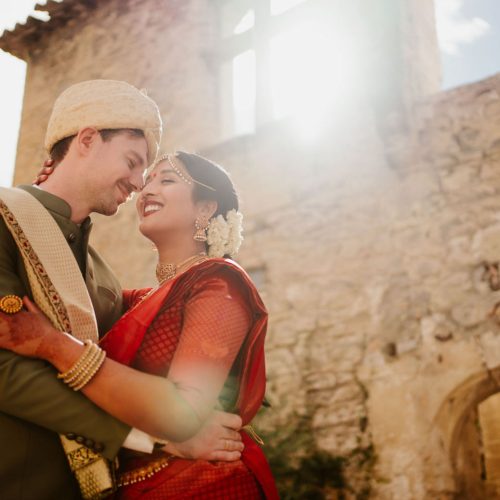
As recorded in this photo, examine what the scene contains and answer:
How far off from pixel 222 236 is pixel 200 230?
3.2 inches

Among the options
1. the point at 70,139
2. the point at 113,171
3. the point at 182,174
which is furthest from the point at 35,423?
the point at 182,174

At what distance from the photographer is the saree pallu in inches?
63.0

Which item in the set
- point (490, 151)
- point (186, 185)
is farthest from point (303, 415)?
point (186, 185)

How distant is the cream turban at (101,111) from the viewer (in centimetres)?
177

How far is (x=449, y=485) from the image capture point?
369cm

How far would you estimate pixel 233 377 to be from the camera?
1741mm

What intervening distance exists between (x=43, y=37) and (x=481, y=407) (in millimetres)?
6639

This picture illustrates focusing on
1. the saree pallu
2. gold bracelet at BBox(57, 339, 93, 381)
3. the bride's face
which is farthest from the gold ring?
the bride's face

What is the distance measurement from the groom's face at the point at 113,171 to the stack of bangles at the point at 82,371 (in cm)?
51

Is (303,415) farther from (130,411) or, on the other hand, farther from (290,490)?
(130,411)

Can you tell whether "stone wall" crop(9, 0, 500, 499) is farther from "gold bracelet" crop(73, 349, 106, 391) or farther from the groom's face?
"gold bracelet" crop(73, 349, 106, 391)

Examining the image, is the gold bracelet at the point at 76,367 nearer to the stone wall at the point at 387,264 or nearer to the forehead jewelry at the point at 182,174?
the forehead jewelry at the point at 182,174

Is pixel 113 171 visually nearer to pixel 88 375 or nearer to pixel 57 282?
pixel 57 282

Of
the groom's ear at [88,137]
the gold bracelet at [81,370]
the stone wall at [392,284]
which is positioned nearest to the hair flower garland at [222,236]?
the groom's ear at [88,137]
